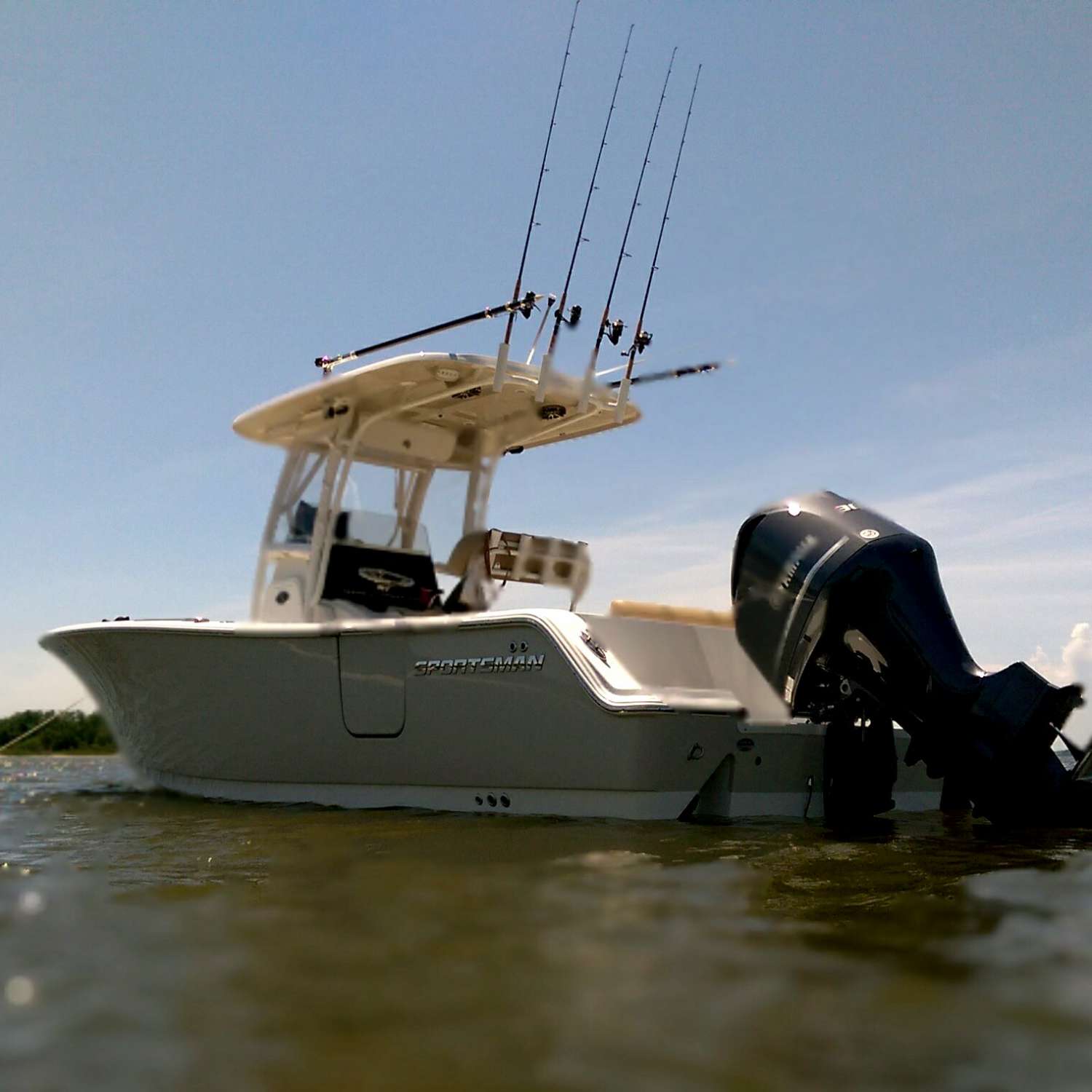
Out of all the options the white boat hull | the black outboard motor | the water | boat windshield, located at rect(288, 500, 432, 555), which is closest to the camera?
the water

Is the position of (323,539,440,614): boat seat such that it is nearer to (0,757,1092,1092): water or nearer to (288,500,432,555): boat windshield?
(288,500,432,555): boat windshield

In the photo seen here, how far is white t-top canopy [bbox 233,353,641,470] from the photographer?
6.99m

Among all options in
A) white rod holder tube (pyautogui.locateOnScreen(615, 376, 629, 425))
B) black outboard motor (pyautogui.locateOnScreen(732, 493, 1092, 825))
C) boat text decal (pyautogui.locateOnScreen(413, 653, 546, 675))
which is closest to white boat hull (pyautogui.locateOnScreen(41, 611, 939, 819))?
boat text decal (pyautogui.locateOnScreen(413, 653, 546, 675))

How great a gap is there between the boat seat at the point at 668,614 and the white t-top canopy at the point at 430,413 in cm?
175

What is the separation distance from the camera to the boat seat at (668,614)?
5.81m

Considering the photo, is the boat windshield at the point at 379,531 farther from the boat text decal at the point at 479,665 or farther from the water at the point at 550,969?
the water at the point at 550,969

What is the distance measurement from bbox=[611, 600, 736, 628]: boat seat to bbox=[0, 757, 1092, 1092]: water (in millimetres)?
1962

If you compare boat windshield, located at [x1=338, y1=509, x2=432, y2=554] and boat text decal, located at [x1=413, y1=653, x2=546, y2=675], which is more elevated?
boat windshield, located at [x1=338, y1=509, x2=432, y2=554]

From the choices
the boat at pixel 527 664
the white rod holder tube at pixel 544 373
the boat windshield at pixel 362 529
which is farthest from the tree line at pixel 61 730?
the white rod holder tube at pixel 544 373

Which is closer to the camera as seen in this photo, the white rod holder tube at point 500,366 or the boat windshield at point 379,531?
the white rod holder tube at point 500,366

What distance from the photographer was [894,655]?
457cm

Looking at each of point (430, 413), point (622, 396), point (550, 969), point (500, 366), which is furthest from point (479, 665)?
point (550, 969)

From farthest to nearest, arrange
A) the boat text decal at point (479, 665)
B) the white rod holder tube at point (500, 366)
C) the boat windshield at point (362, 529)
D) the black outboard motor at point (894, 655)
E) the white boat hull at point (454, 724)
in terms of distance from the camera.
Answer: the boat windshield at point (362, 529) < the white rod holder tube at point (500, 366) < the boat text decal at point (479, 665) < the white boat hull at point (454, 724) < the black outboard motor at point (894, 655)

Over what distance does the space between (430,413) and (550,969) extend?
6.17m
